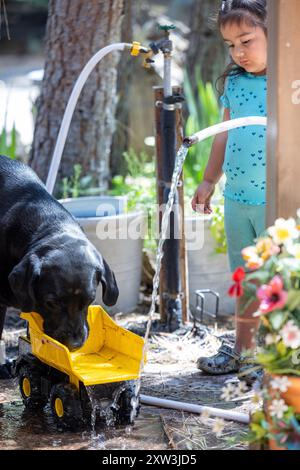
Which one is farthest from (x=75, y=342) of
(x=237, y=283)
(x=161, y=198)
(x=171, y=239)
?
(x=161, y=198)

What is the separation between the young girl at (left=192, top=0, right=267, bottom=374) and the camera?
4012mm

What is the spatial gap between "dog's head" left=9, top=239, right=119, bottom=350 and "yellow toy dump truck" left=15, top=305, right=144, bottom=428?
88 mm

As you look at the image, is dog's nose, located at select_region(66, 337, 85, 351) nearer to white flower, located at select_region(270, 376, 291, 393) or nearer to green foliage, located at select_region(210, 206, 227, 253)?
white flower, located at select_region(270, 376, 291, 393)

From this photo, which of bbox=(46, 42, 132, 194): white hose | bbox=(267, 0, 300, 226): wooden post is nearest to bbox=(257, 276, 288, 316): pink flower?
bbox=(267, 0, 300, 226): wooden post

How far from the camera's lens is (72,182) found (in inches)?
235

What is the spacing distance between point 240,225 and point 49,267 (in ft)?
3.65

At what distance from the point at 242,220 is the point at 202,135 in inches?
33.3

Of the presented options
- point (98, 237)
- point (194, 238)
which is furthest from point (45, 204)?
point (194, 238)

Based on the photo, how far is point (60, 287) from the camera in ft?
11.4

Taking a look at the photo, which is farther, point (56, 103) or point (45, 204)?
point (56, 103)

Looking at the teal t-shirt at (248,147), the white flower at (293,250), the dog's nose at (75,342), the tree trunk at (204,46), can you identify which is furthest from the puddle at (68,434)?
the tree trunk at (204,46)

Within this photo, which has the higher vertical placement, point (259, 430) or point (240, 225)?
point (240, 225)

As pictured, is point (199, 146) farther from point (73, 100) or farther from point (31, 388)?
point (31, 388)
